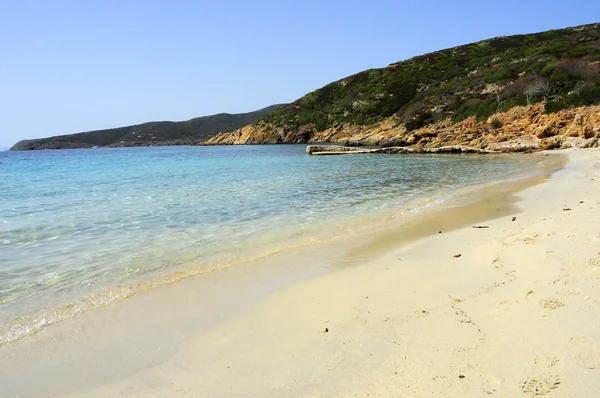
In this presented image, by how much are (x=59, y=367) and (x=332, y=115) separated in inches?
2770

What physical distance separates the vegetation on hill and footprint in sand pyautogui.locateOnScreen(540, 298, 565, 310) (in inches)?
1379

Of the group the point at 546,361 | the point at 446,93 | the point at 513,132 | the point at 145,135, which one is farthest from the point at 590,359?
the point at 145,135

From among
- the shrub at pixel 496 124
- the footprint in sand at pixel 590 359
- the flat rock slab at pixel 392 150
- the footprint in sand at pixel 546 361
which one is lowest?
the flat rock slab at pixel 392 150

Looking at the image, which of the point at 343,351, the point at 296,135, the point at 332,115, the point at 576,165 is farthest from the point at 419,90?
the point at 343,351

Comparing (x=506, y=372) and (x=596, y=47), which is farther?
(x=596, y=47)

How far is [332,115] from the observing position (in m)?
71.6

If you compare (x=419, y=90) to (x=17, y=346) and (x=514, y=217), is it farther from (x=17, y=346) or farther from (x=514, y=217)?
(x=17, y=346)

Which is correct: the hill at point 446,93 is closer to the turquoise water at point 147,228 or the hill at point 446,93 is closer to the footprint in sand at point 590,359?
the turquoise water at point 147,228

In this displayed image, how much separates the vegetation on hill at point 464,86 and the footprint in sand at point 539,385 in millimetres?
36466

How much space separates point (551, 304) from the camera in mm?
3879

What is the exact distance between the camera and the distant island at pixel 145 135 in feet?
514

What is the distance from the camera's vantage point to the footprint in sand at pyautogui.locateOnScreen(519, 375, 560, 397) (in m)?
2.64

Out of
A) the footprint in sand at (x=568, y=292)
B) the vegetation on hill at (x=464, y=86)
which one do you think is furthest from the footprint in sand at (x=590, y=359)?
the vegetation on hill at (x=464, y=86)

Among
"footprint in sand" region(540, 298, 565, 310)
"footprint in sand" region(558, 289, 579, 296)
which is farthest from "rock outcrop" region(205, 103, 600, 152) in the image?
"footprint in sand" region(540, 298, 565, 310)
